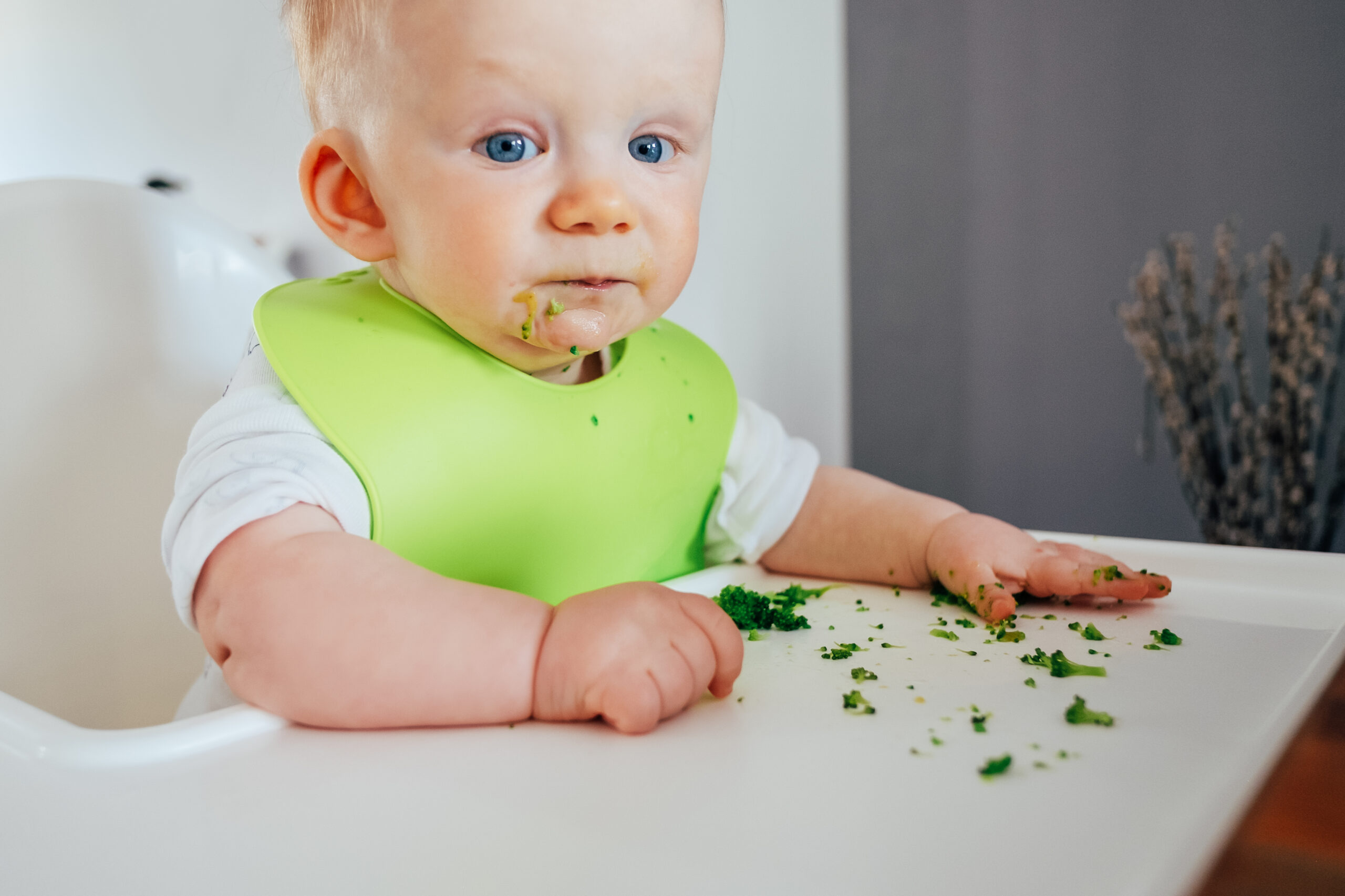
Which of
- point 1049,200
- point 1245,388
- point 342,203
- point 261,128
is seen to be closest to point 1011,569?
point 342,203

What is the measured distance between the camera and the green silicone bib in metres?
0.59

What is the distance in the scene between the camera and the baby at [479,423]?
46 centimetres

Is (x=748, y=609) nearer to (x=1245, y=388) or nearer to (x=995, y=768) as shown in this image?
(x=995, y=768)

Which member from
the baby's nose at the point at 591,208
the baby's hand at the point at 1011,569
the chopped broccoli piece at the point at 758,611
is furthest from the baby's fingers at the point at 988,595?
the baby's nose at the point at 591,208

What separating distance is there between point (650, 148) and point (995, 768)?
0.42m

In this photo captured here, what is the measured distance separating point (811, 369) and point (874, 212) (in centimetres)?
53

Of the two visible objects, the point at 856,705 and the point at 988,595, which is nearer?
the point at 856,705

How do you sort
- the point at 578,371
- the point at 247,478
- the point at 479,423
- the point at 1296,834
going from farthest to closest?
the point at 578,371 < the point at 479,423 < the point at 247,478 < the point at 1296,834

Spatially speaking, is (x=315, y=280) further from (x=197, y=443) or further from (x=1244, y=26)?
(x=1244, y=26)

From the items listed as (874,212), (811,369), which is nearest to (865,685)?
(811,369)

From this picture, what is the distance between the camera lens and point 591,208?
555 millimetres

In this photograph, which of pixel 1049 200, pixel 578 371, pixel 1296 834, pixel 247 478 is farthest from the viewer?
pixel 1049 200

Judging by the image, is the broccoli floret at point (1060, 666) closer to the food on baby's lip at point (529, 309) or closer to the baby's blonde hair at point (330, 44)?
the food on baby's lip at point (529, 309)

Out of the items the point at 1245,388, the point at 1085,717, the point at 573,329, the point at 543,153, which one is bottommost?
the point at 1245,388
